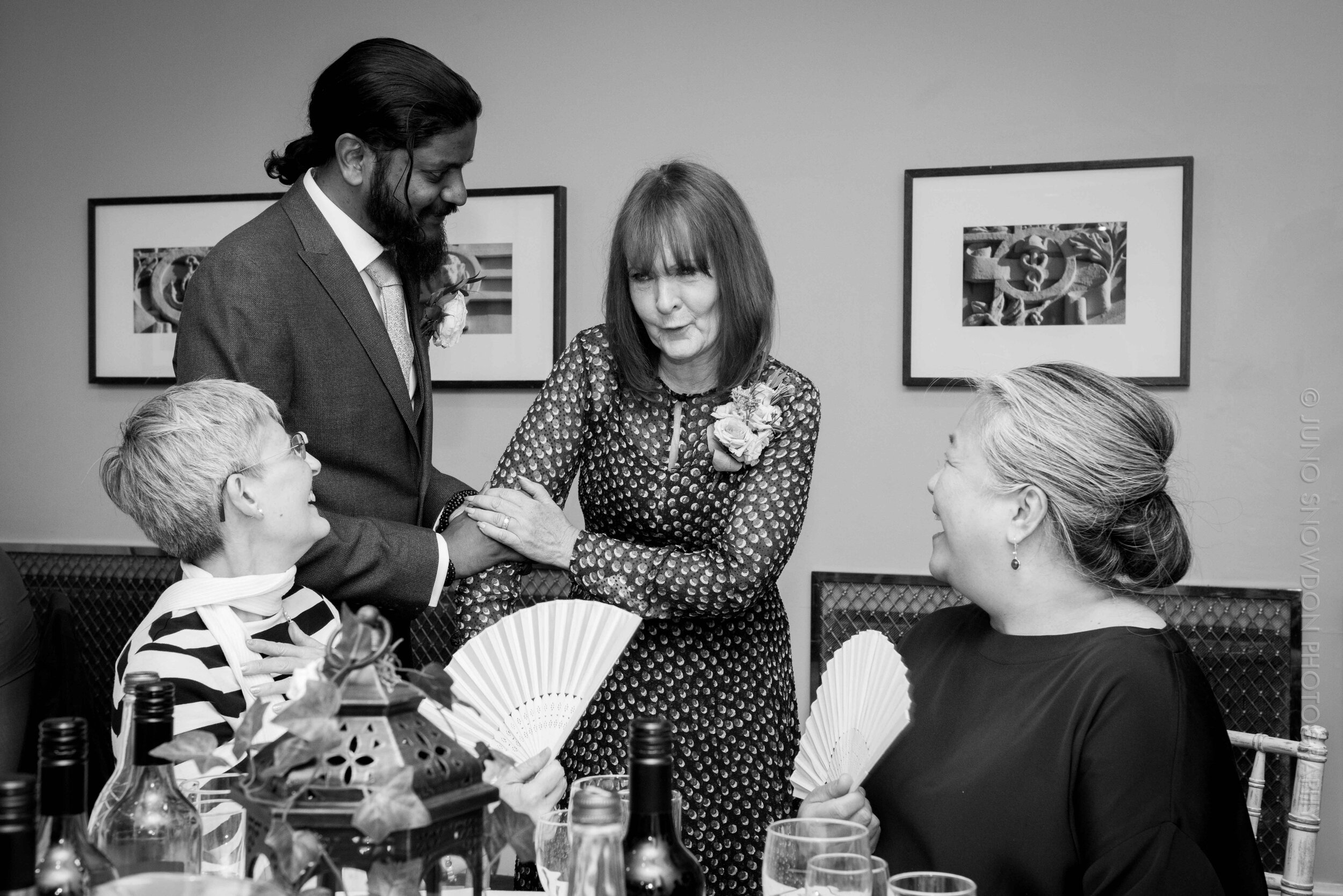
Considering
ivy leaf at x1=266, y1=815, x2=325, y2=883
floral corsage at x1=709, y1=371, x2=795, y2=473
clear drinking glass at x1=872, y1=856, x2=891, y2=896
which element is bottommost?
clear drinking glass at x1=872, y1=856, x2=891, y2=896

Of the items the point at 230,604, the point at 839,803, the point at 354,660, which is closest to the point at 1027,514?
the point at 839,803

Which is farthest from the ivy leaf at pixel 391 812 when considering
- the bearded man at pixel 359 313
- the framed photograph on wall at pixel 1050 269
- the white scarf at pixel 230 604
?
the framed photograph on wall at pixel 1050 269

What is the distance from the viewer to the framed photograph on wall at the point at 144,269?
3.92 m

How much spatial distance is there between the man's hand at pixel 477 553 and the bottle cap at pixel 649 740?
1133 mm

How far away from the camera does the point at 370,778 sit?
2.85ft

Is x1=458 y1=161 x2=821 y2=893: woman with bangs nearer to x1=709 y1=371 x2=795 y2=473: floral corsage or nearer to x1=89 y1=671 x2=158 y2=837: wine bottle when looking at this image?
x1=709 y1=371 x2=795 y2=473: floral corsage

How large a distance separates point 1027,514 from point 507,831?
34.3 inches

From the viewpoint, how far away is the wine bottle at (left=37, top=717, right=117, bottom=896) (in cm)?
92

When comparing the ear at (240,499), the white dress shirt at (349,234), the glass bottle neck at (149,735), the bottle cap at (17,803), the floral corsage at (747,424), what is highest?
the white dress shirt at (349,234)

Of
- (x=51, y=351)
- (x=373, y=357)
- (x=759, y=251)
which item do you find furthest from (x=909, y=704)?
(x=51, y=351)

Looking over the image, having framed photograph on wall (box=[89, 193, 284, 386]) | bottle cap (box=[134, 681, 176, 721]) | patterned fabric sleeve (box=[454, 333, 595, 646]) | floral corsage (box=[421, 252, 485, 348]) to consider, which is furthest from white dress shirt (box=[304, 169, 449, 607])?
framed photograph on wall (box=[89, 193, 284, 386])

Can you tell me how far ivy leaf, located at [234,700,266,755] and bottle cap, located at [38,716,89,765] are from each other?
109mm

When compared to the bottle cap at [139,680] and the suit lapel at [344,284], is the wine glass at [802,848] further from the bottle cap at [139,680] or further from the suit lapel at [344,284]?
the suit lapel at [344,284]

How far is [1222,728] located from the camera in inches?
58.3
